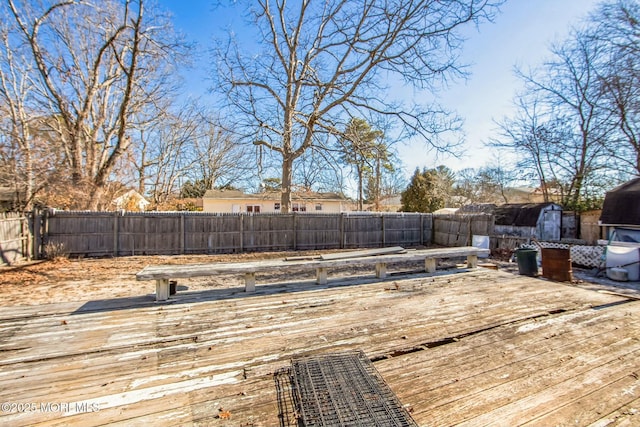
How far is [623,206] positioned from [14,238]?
19.6 meters

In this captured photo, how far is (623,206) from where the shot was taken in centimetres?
963

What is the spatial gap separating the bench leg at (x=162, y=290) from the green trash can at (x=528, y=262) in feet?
23.1

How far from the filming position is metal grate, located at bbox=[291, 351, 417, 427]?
1.83 metres

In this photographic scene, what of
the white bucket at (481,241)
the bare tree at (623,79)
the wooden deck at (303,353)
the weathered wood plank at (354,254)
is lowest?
the wooden deck at (303,353)

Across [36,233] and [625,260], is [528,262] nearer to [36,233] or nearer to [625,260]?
[625,260]

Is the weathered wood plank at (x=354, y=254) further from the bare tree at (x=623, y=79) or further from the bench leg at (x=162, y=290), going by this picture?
the bare tree at (x=623, y=79)

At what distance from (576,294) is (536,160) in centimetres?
1479

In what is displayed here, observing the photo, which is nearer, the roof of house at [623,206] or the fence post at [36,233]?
the roof of house at [623,206]

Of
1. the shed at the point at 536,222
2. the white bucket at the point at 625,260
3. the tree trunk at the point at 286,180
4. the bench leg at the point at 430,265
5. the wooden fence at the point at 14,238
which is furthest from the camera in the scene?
the tree trunk at the point at 286,180

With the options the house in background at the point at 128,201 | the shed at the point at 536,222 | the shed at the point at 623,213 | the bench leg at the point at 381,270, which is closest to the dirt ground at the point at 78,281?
the bench leg at the point at 381,270

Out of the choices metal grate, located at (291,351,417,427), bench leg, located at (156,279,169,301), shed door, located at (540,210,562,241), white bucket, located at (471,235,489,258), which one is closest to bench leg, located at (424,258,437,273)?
metal grate, located at (291,351,417,427)

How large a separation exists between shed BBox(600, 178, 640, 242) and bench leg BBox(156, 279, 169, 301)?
12.5m

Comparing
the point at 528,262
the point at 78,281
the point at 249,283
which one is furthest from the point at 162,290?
the point at 528,262

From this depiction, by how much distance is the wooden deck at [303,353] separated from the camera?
1937mm
